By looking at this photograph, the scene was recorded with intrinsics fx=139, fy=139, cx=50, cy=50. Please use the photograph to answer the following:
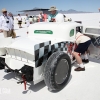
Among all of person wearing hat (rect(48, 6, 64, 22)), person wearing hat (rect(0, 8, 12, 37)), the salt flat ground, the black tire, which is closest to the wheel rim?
the black tire

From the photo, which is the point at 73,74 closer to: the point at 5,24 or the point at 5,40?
the point at 5,40

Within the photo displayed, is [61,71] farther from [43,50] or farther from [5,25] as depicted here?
[5,25]

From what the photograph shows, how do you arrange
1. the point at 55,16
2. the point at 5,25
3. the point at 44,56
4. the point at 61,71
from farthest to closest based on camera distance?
the point at 5,25 → the point at 55,16 → the point at 61,71 → the point at 44,56

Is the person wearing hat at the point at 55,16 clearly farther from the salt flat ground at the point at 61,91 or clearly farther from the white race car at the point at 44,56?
the salt flat ground at the point at 61,91

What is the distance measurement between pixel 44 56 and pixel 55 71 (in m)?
0.37

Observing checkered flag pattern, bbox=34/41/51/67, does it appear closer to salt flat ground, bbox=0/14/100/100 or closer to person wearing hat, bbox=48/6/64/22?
salt flat ground, bbox=0/14/100/100

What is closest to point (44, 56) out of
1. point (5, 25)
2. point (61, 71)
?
point (61, 71)

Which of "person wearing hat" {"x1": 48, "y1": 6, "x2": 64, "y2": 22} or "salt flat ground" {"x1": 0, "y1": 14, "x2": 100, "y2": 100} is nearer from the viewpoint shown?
"salt flat ground" {"x1": 0, "y1": 14, "x2": 100, "y2": 100}

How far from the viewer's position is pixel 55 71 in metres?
2.72

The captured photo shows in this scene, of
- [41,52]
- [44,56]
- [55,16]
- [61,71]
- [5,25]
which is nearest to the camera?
[41,52]

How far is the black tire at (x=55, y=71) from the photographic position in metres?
2.65

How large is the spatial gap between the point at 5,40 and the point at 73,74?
6.54 feet

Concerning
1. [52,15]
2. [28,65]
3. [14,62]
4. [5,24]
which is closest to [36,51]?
[28,65]

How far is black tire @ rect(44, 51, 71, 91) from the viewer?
2.65 meters
